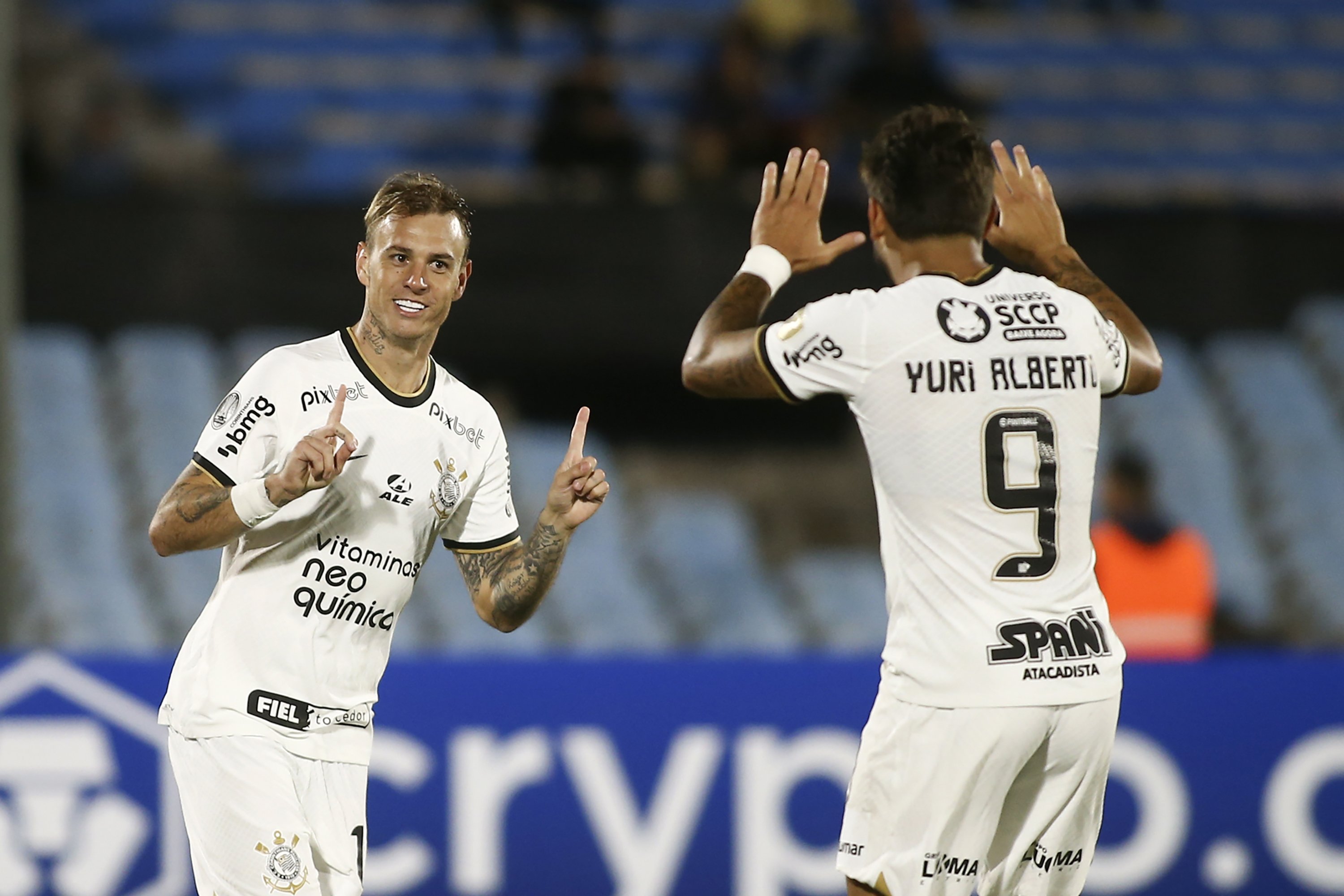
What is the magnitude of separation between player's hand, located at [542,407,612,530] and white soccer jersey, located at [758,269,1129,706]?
49 cm

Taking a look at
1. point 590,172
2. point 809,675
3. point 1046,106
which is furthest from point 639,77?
point 809,675

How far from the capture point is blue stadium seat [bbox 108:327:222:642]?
931 centimetres

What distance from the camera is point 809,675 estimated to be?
7.19 m

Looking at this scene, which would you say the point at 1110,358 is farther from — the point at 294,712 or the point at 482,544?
the point at 294,712

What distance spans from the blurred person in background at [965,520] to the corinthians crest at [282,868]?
47.0 inches

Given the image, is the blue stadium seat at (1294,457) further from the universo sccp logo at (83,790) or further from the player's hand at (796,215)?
the player's hand at (796,215)

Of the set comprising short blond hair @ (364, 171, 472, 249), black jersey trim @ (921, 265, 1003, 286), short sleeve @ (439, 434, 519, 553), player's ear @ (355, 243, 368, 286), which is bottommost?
short sleeve @ (439, 434, 519, 553)

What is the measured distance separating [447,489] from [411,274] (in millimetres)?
513

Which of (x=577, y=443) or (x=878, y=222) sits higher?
(x=878, y=222)

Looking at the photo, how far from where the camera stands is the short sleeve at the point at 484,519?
439 centimetres

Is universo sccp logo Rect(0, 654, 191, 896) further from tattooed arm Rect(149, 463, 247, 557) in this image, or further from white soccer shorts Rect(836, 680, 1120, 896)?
white soccer shorts Rect(836, 680, 1120, 896)

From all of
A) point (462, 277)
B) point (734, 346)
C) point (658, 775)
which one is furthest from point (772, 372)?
point (658, 775)

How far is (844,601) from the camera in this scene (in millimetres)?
10109

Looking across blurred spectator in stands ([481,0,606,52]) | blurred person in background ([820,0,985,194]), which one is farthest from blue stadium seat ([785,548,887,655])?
blurred spectator in stands ([481,0,606,52])
